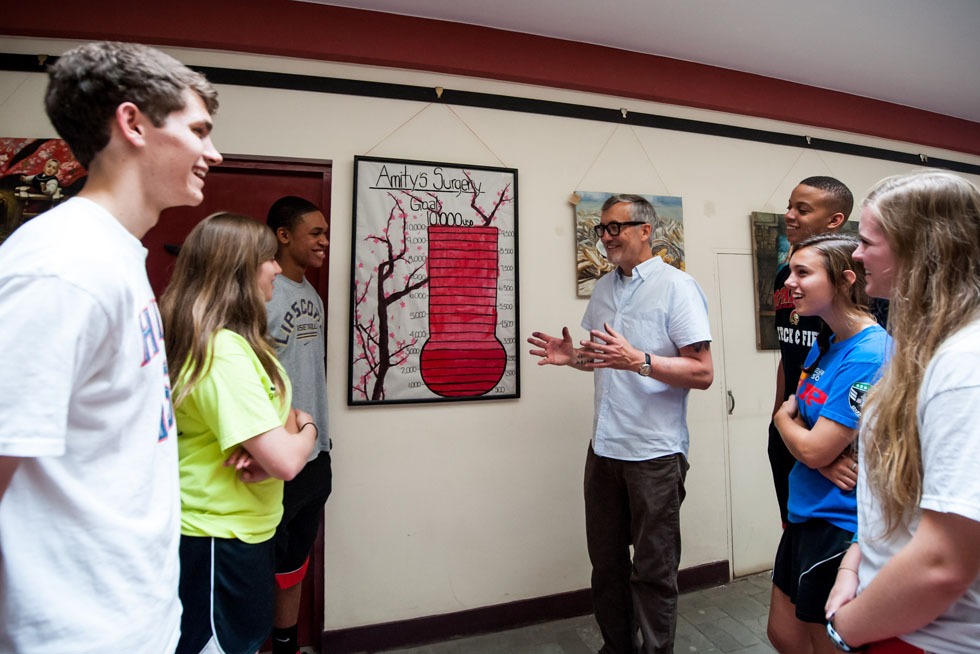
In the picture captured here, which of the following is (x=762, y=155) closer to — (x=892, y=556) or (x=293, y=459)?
(x=892, y=556)

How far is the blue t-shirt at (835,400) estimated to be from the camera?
3.78 feet

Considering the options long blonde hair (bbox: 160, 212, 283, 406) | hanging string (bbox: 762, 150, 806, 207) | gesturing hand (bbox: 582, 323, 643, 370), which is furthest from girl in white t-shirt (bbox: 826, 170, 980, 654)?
hanging string (bbox: 762, 150, 806, 207)

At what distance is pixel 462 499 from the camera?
221 centimetres

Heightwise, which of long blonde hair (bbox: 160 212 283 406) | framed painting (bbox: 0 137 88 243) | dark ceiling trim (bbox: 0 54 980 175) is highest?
dark ceiling trim (bbox: 0 54 980 175)

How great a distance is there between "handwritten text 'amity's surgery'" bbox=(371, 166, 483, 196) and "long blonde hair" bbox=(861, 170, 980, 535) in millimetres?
1704

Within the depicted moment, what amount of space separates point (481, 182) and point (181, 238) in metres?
1.39

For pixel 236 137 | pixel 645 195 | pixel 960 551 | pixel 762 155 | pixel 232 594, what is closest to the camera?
pixel 960 551

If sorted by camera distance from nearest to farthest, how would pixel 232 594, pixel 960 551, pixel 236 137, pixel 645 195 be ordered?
1. pixel 960 551
2. pixel 232 594
3. pixel 236 137
4. pixel 645 195

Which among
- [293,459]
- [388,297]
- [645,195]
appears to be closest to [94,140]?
[293,459]

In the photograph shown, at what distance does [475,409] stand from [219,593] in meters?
1.37

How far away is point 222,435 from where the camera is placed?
3.13ft

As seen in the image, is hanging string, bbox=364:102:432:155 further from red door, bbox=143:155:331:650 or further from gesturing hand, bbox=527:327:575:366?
gesturing hand, bbox=527:327:575:366

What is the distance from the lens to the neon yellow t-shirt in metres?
0.97

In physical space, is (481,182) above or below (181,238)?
above
